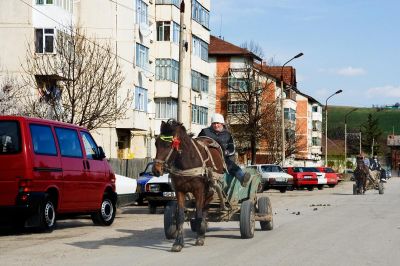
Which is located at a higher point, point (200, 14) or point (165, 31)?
point (200, 14)

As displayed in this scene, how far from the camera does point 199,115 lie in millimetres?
66125

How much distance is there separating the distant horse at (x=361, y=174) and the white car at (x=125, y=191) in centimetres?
1971

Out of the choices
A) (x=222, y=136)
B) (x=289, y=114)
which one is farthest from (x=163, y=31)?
(x=289, y=114)

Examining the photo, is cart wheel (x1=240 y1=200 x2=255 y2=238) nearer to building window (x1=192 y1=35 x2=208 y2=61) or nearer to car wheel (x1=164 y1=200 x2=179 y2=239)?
car wheel (x1=164 y1=200 x2=179 y2=239)

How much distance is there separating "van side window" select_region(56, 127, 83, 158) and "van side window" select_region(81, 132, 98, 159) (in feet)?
1.15

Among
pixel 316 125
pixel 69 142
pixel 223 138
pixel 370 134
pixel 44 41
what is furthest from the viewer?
pixel 370 134

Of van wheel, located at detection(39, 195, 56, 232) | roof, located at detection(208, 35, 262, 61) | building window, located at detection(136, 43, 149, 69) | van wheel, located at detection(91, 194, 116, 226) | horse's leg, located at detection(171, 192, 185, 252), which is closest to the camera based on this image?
horse's leg, located at detection(171, 192, 185, 252)

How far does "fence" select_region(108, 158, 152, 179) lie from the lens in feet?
142

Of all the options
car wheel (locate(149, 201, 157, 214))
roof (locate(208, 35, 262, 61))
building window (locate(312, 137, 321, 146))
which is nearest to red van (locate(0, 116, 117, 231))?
car wheel (locate(149, 201, 157, 214))

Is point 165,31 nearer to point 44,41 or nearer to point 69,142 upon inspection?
point 44,41

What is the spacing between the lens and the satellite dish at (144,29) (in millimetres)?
51916

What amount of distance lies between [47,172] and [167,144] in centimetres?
441

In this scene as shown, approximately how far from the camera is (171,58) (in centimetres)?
5869

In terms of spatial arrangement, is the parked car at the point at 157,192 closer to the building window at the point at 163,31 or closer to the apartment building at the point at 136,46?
the apartment building at the point at 136,46
